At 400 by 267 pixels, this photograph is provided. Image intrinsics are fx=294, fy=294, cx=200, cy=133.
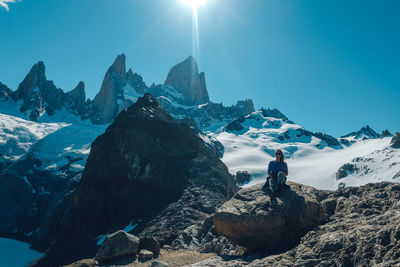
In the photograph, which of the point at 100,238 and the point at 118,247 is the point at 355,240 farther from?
the point at 100,238

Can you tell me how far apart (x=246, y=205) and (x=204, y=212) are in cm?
2149

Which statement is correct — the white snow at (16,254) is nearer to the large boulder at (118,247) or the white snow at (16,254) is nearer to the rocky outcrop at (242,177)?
the large boulder at (118,247)

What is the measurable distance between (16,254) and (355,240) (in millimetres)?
106238

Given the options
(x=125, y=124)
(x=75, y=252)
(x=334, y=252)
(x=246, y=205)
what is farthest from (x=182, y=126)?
(x=334, y=252)

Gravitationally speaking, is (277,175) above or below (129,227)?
above

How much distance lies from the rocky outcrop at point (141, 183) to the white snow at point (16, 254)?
156 ft

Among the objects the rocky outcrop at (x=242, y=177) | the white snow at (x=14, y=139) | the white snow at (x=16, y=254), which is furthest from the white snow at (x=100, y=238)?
the white snow at (x=14, y=139)

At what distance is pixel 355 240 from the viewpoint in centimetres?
930

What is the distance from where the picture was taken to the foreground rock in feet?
Answer: 27.6

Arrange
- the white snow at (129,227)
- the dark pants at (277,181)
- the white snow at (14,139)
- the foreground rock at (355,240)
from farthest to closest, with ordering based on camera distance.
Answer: the white snow at (14,139), the white snow at (129,227), the dark pants at (277,181), the foreground rock at (355,240)

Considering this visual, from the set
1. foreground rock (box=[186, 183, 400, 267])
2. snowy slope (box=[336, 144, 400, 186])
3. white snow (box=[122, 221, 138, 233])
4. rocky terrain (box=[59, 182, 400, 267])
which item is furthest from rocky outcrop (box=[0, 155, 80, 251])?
snowy slope (box=[336, 144, 400, 186])

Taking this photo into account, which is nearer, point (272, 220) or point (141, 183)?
point (272, 220)

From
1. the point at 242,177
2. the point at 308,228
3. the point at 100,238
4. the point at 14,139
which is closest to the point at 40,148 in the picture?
the point at 14,139

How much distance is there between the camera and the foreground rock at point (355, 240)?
8.42m
